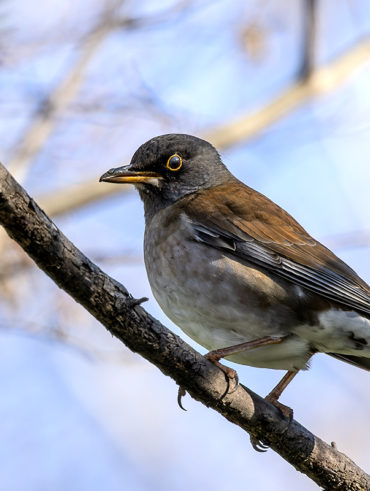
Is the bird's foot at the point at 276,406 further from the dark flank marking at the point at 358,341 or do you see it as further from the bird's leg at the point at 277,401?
the dark flank marking at the point at 358,341

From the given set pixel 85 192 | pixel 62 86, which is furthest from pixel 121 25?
pixel 85 192

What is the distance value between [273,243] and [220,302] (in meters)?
0.77

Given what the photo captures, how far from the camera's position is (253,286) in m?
5.83

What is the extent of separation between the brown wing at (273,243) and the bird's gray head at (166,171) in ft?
1.11

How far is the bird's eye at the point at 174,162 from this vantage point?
22.8 ft

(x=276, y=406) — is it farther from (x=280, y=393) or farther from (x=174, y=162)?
(x=174, y=162)

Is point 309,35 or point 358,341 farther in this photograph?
point 309,35

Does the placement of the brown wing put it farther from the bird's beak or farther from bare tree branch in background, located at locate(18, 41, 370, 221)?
bare tree branch in background, located at locate(18, 41, 370, 221)

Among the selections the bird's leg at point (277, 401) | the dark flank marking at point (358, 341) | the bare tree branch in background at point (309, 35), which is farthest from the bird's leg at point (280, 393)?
the bare tree branch in background at point (309, 35)

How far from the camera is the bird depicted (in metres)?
5.81

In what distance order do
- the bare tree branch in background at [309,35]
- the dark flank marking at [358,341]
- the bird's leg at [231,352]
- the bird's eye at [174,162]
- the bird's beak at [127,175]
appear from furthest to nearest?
the bare tree branch in background at [309,35]
the bird's eye at [174,162]
the bird's beak at [127,175]
the dark flank marking at [358,341]
the bird's leg at [231,352]

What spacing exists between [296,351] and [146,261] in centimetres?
148

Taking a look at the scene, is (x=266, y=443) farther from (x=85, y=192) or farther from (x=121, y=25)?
(x=121, y=25)

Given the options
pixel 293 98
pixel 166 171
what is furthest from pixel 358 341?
pixel 293 98
